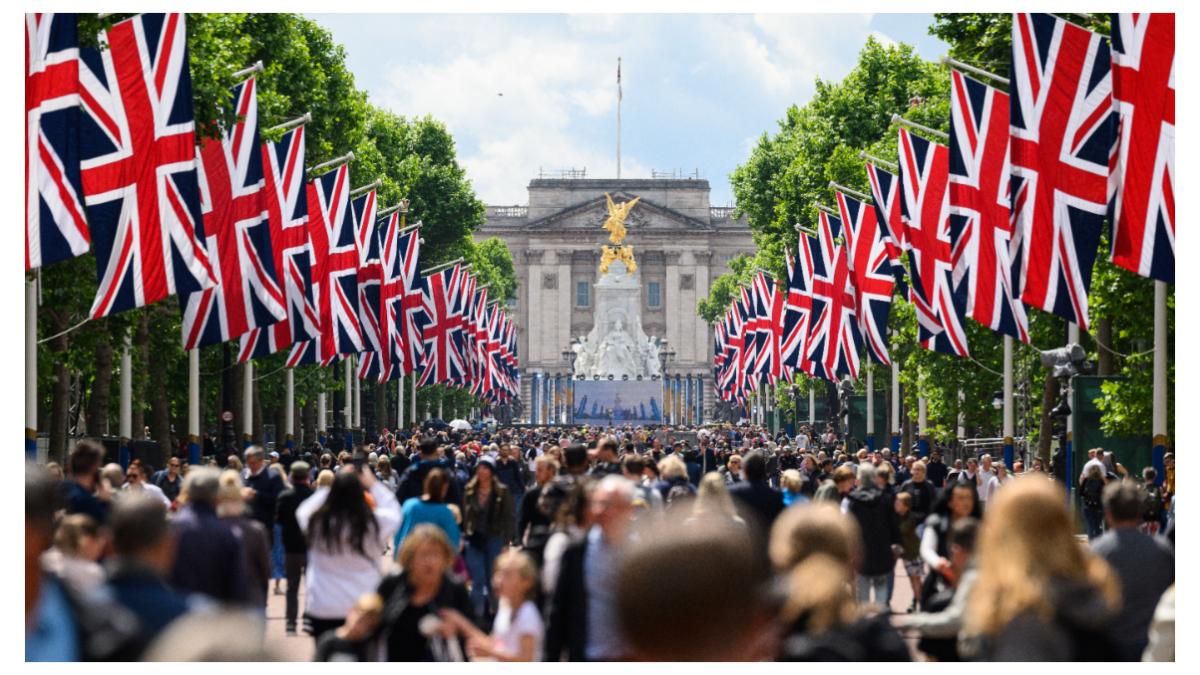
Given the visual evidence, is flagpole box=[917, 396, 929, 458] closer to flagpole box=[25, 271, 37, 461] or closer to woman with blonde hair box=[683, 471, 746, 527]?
flagpole box=[25, 271, 37, 461]

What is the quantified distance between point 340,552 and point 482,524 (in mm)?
4329

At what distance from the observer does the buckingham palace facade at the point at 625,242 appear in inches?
6447

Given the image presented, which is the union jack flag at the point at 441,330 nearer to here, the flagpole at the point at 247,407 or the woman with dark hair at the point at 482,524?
the flagpole at the point at 247,407

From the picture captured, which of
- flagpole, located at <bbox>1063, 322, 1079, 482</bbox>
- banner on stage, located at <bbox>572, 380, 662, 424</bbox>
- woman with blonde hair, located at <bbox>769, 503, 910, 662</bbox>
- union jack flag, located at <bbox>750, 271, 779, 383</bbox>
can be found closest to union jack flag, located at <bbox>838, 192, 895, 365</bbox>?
flagpole, located at <bbox>1063, 322, 1079, 482</bbox>

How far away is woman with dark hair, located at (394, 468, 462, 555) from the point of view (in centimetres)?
1420

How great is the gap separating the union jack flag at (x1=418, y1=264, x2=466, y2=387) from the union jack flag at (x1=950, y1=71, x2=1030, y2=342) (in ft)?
82.0

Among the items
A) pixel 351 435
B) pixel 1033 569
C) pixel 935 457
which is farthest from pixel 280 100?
pixel 1033 569

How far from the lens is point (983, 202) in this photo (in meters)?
24.8

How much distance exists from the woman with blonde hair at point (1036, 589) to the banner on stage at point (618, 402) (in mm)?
106141

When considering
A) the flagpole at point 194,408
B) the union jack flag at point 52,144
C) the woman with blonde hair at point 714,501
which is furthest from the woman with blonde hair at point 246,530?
the flagpole at point 194,408

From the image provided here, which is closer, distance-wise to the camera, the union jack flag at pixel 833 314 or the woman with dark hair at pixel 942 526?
the woman with dark hair at pixel 942 526

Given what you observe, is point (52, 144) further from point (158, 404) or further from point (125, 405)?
point (158, 404)

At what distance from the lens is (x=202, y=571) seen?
1139cm

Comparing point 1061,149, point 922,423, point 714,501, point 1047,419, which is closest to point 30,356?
point 1061,149
